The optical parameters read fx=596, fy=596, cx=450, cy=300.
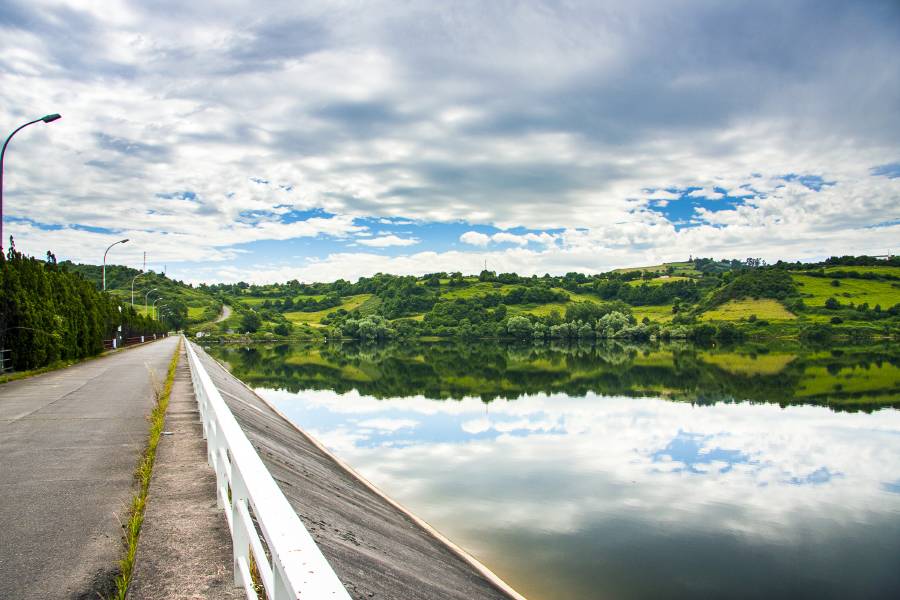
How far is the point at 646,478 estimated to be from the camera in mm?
18703

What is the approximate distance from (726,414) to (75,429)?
1162 inches

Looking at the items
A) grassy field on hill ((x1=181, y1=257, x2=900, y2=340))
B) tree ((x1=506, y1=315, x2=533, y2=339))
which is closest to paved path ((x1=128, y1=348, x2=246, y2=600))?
grassy field on hill ((x1=181, y1=257, x2=900, y2=340))

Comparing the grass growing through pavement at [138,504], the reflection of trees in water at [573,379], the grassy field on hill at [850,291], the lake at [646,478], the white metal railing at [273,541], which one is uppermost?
the grassy field on hill at [850,291]

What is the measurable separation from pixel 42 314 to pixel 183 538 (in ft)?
90.1

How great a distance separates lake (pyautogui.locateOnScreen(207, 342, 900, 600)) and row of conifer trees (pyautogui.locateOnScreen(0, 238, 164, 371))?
11611 millimetres

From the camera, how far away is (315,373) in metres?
57.4

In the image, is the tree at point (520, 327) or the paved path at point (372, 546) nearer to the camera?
the paved path at point (372, 546)

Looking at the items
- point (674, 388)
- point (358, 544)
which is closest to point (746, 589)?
point (358, 544)

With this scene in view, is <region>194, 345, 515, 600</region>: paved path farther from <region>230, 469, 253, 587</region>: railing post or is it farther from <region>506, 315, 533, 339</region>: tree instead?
<region>506, 315, 533, 339</region>: tree

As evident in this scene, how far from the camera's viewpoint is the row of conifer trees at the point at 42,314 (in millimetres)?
25266

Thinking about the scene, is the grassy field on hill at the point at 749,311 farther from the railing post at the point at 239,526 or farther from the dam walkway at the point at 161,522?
the railing post at the point at 239,526

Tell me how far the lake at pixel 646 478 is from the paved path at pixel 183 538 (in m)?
6.66

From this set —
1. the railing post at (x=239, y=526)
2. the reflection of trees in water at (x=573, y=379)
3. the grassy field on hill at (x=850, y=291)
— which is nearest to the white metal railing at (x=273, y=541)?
the railing post at (x=239, y=526)

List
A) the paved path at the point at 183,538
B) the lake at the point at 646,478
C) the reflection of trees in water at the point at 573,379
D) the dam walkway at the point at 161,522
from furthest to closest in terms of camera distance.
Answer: the reflection of trees in water at the point at 573,379
the lake at the point at 646,478
the dam walkway at the point at 161,522
the paved path at the point at 183,538
